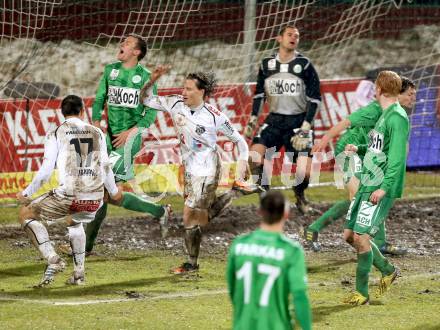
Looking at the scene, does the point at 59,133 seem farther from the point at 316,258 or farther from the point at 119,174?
the point at 316,258

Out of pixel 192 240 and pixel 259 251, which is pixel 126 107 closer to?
pixel 192 240

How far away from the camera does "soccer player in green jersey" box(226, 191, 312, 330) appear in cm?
740

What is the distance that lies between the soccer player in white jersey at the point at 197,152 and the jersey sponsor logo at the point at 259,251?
5.36 meters

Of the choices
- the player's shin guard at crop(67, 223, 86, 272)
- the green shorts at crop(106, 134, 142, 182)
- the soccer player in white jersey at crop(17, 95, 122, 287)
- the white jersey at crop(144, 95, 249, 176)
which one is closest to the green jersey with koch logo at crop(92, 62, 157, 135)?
the green shorts at crop(106, 134, 142, 182)

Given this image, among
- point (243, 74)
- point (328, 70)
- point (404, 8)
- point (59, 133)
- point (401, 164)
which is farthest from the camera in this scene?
point (328, 70)

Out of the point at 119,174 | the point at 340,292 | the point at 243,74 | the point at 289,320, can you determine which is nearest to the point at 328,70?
the point at 243,74

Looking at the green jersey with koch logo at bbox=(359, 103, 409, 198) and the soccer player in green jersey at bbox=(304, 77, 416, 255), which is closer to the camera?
the green jersey with koch logo at bbox=(359, 103, 409, 198)

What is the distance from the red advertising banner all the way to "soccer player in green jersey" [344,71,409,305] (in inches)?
297

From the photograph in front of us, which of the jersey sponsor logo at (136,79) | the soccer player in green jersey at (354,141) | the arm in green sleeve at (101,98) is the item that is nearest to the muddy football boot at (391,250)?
the soccer player in green jersey at (354,141)

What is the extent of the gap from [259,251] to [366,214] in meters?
3.75

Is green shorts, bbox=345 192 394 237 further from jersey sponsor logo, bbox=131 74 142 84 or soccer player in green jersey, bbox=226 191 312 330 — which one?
jersey sponsor logo, bbox=131 74 142 84

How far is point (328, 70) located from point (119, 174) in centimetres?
1530

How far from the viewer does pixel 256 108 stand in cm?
1588

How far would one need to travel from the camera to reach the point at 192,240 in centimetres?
1288
